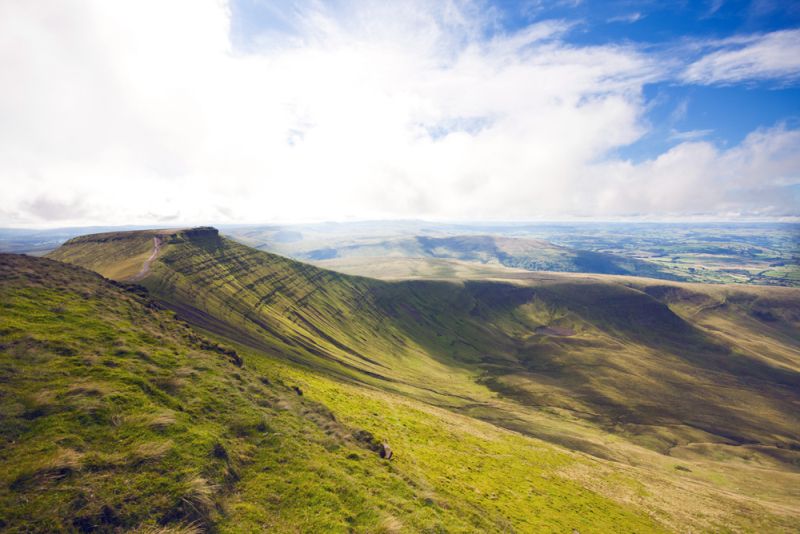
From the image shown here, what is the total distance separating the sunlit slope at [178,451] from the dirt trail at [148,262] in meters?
59.1

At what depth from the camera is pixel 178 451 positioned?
23422 mm

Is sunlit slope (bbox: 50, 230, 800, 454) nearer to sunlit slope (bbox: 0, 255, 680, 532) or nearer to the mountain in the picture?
the mountain

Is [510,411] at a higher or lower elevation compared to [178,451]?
lower

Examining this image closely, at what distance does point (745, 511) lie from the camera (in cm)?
6825

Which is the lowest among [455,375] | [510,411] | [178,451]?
[455,375]

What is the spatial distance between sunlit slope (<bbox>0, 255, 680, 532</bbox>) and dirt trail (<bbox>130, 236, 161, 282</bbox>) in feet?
194

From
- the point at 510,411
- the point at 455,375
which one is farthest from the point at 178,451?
the point at 455,375

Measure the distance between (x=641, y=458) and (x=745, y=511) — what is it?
38300 mm

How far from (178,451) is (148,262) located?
133 meters

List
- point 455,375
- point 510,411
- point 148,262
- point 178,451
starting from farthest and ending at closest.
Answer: point 455,375 → point 510,411 → point 148,262 → point 178,451

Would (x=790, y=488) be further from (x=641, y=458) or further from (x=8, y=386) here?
(x=8, y=386)

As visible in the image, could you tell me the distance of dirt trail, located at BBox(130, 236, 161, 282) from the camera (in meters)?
106

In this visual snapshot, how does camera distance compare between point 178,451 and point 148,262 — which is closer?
point 178,451

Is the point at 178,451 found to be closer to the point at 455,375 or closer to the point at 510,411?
the point at 510,411
